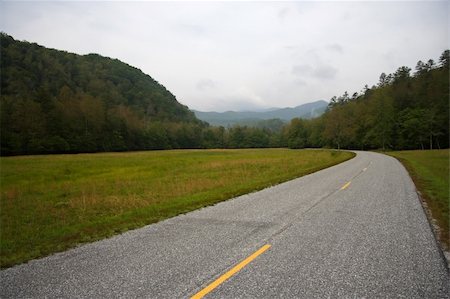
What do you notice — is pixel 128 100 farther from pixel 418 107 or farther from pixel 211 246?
pixel 211 246

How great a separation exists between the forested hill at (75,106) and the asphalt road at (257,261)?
6029 centimetres

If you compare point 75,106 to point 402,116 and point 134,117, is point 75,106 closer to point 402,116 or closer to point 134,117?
point 134,117

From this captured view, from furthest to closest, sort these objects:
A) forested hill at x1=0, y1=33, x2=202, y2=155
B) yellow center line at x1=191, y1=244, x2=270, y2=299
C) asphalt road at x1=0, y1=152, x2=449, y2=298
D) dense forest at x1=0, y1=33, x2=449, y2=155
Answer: dense forest at x1=0, y1=33, x2=449, y2=155 → forested hill at x1=0, y1=33, x2=202, y2=155 → asphalt road at x1=0, y1=152, x2=449, y2=298 → yellow center line at x1=191, y1=244, x2=270, y2=299

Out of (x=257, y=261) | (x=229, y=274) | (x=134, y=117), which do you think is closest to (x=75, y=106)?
(x=134, y=117)

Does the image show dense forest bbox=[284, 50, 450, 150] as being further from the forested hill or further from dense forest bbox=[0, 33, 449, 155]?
the forested hill

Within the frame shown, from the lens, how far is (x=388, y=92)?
263 ft

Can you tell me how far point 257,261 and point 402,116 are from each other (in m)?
80.2

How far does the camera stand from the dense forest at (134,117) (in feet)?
205

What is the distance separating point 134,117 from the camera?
101 metres

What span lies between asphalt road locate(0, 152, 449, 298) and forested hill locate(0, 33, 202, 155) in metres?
60.3

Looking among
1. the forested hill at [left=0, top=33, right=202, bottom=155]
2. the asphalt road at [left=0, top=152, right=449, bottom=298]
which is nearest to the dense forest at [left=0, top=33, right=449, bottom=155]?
the forested hill at [left=0, top=33, right=202, bottom=155]

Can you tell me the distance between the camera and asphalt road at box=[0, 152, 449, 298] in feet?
14.5

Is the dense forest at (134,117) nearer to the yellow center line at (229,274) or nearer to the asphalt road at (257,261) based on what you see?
the asphalt road at (257,261)

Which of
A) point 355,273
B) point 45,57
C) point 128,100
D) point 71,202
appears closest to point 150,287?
point 355,273
